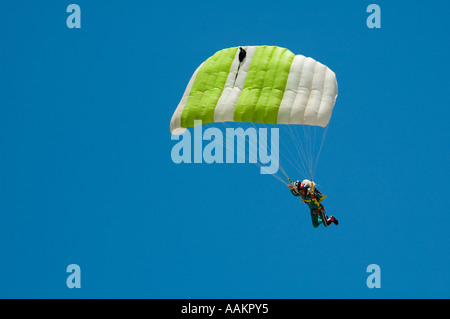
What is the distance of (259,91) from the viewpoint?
73.5ft

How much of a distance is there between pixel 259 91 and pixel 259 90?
24 millimetres

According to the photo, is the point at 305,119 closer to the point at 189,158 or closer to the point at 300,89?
the point at 300,89

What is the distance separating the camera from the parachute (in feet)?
71.7

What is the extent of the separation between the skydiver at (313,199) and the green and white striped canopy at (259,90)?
1.58 meters

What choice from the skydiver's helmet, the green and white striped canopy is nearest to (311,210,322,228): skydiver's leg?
the skydiver's helmet

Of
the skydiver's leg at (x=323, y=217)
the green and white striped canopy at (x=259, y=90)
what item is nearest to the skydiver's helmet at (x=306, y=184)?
the skydiver's leg at (x=323, y=217)

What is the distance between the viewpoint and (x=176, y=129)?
2320 centimetres

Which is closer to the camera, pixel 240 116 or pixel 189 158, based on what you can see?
pixel 240 116

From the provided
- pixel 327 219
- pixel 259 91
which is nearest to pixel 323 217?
pixel 327 219

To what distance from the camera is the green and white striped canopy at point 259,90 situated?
21.9 m

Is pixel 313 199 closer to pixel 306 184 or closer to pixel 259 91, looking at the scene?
pixel 306 184

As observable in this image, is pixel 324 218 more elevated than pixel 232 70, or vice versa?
pixel 232 70
